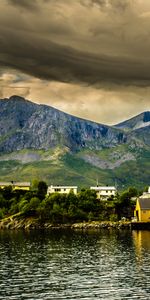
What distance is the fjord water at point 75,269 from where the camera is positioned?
61.3 metres

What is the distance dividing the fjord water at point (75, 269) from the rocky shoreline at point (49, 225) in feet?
127

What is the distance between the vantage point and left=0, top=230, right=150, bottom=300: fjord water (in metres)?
61.3

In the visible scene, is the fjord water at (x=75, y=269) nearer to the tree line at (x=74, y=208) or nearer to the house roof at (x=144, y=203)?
the house roof at (x=144, y=203)

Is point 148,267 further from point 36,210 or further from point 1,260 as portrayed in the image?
point 36,210

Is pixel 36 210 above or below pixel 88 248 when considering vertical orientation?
above

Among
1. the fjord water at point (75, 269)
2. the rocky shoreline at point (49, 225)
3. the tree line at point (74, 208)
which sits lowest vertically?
the fjord water at point (75, 269)

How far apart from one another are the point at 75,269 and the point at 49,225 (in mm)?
94335

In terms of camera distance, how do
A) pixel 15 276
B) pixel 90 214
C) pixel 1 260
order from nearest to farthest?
pixel 15 276, pixel 1 260, pixel 90 214

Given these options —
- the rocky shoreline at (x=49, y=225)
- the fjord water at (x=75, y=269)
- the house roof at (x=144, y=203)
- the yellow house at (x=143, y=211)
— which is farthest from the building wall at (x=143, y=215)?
the fjord water at (x=75, y=269)

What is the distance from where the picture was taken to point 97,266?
269 ft

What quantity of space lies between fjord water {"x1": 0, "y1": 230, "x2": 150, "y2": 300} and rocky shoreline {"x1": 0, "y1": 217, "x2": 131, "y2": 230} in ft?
127

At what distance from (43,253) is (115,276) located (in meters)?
32.2

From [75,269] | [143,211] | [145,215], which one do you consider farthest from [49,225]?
[75,269]

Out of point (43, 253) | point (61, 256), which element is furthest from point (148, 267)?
point (43, 253)
